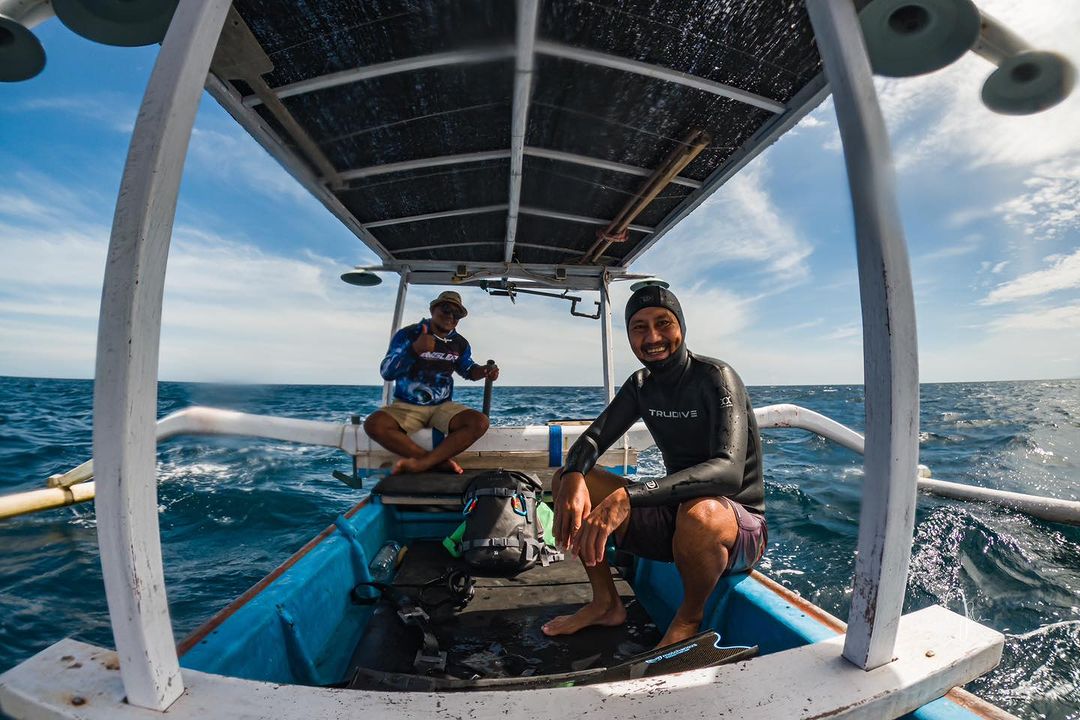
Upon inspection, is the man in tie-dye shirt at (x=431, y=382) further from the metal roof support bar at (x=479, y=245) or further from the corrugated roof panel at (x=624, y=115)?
the corrugated roof panel at (x=624, y=115)

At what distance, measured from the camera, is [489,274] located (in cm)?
493

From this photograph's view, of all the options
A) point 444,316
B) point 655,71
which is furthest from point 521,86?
point 444,316

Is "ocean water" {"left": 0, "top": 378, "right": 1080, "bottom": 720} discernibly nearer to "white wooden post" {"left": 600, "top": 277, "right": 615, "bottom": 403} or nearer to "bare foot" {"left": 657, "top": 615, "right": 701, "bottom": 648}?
"bare foot" {"left": 657, "top": 615, "right": 701, "bottom": 648}

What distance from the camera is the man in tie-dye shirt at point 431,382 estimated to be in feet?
13.1

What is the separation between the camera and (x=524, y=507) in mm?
2900

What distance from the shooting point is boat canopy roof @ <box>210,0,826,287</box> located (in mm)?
1882

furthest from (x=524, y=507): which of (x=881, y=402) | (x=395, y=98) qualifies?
(x=395, y=98)

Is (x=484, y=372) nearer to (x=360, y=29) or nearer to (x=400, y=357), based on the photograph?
(x=400, y=357)

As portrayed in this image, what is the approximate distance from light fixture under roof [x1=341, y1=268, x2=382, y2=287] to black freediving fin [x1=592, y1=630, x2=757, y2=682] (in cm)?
423

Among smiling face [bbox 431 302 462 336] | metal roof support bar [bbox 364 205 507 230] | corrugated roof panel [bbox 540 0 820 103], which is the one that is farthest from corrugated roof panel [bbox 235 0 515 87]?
smiling face [bbox 431 302 462 336]

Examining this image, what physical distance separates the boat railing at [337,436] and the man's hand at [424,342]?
94 centimetres

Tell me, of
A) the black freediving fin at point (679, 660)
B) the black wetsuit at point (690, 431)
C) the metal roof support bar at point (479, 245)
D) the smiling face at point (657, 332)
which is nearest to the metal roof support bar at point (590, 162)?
the smiling face at point (657, 332)

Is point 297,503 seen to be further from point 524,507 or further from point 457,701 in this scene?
point 457,701

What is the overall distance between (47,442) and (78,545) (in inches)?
392
